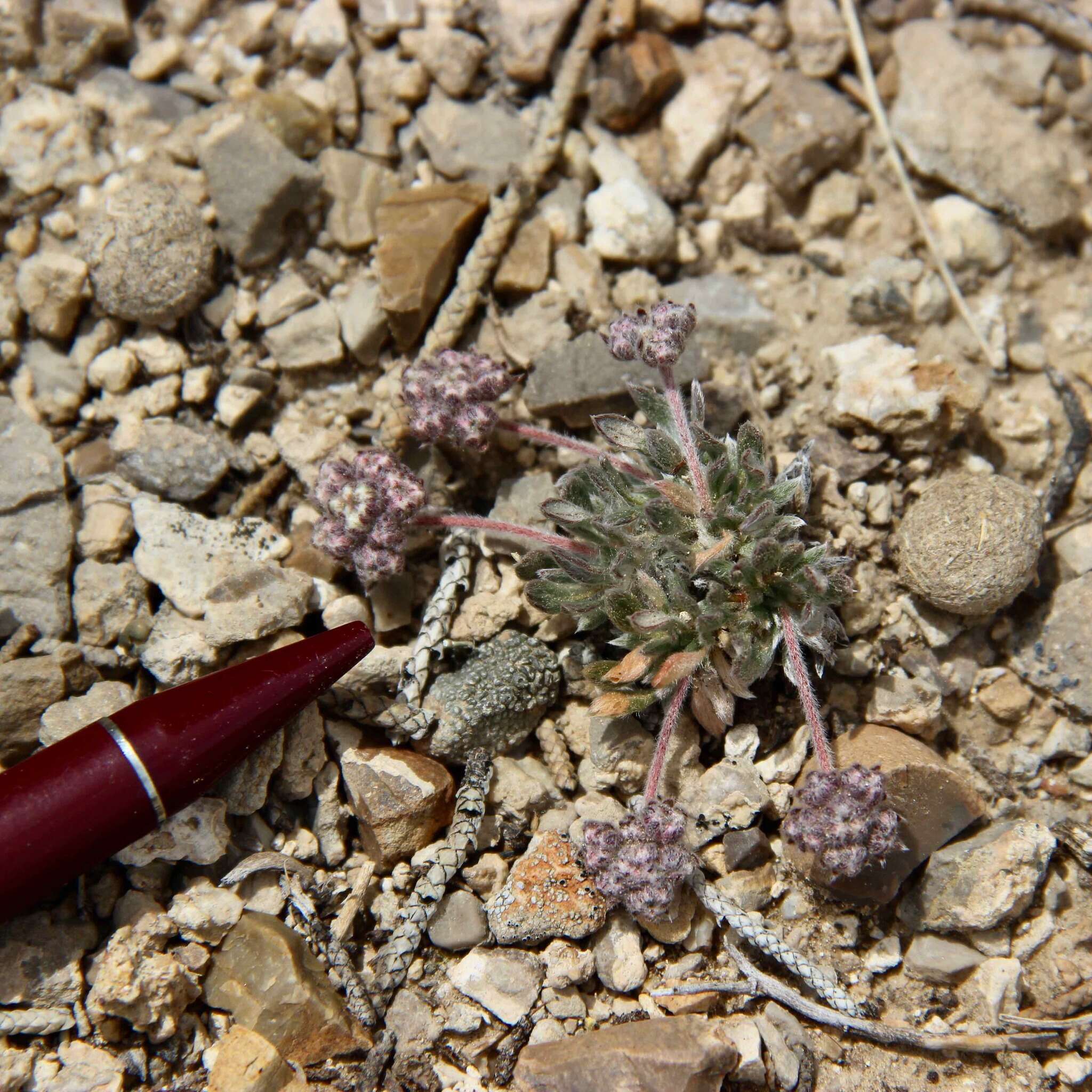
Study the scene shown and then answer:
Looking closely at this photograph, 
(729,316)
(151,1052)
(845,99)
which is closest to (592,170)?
(729,316)

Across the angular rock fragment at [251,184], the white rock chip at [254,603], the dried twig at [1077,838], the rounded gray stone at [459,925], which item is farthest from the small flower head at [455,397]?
the dried twig at [1077,838]

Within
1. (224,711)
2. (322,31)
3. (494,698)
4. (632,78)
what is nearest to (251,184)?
(322,31)

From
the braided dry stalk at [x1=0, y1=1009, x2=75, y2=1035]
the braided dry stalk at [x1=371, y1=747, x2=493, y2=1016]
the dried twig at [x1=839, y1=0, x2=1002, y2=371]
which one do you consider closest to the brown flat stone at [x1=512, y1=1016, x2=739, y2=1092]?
the braided dry stalk at [x1=371, y1=747, x2=493, y2=1016]

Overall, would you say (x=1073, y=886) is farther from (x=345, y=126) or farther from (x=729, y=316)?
(x=345, y=126)

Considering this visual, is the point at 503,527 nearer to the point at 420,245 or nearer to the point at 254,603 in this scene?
the point at 254,603

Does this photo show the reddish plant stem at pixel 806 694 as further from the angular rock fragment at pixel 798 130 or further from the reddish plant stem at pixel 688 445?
the angular rock fragment at pixel 798 130

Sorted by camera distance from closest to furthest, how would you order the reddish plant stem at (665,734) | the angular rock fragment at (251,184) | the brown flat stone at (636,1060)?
the brown flat stone at (636,1060) < the reddish plant stem at (665,734) < the angular rock fragment at (251,184)
